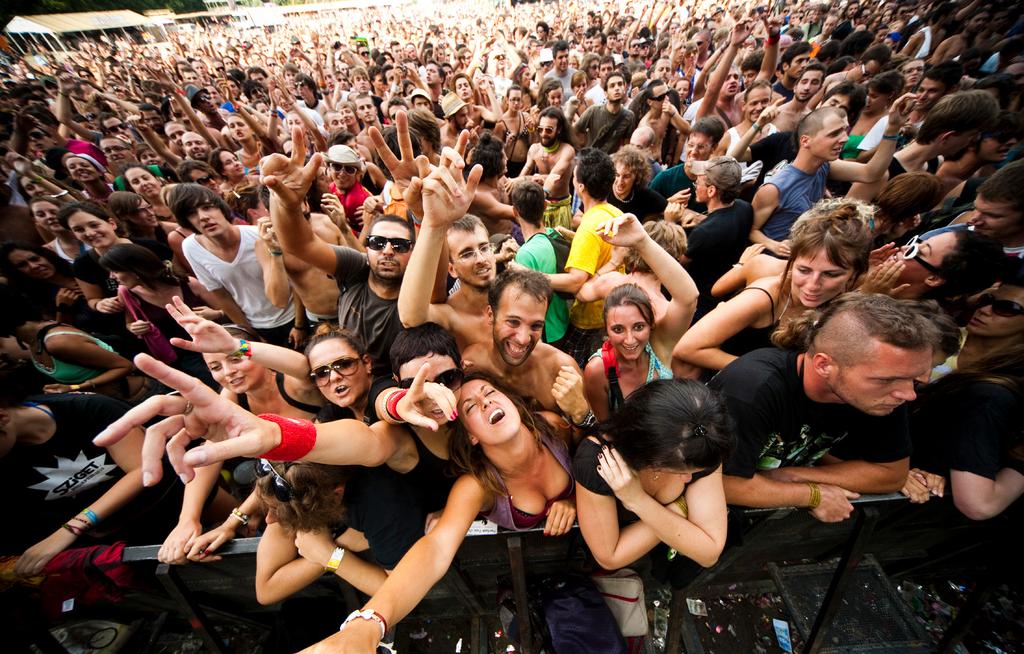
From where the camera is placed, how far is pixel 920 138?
13.4ft

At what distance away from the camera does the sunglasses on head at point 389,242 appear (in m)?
2.83

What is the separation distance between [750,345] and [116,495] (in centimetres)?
444

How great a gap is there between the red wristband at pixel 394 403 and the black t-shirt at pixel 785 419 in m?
1.66

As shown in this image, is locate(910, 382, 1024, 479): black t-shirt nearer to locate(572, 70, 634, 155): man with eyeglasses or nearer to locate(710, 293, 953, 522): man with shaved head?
locate(710, 293, 953, 522): man with shaved head

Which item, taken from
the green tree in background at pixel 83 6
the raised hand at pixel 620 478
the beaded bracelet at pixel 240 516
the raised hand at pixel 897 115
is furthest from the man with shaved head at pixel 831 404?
the green tree in background at pixel 83 6

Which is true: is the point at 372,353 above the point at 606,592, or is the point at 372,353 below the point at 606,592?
above

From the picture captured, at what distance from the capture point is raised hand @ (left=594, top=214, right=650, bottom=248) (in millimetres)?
2240

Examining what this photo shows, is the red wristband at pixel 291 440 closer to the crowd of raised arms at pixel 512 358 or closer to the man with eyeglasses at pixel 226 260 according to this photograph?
the crowd of raised arms at pixel 512 358

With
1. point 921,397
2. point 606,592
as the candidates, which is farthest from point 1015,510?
point 606,592

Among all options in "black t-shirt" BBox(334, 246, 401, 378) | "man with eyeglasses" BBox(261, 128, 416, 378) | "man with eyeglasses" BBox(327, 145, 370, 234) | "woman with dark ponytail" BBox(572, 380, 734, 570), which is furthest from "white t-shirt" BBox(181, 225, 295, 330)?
"woman with dark ponytail" BBox(572, 380, 734, 570)

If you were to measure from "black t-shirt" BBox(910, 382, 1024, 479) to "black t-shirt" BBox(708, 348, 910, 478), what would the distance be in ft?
1.15

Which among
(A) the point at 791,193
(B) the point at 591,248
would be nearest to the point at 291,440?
(B) the point at 591,248

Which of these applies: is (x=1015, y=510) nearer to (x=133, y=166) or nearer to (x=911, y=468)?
(x=911, y=468)

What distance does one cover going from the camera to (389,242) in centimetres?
283
